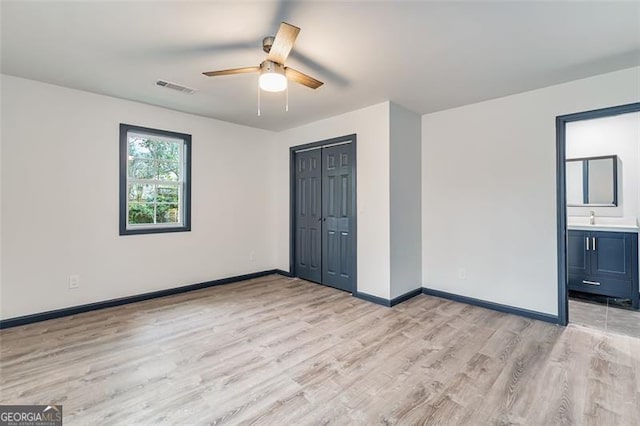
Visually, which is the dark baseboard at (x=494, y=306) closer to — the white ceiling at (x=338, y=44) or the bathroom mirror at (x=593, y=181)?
the bathroom mirror at (x=593, y=181)

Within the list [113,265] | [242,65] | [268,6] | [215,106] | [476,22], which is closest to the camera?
[268,6]

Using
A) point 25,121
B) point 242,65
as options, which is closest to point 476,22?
point 242,65

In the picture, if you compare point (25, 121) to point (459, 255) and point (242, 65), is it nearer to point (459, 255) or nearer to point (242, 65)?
point (242, 65)

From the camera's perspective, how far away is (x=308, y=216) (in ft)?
15.8

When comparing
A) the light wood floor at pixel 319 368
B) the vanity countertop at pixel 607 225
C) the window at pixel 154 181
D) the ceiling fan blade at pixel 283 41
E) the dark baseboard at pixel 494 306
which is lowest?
the light wood floor at pixel 319 368

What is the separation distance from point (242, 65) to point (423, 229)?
3.09 m

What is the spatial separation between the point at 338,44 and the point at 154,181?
119 inches

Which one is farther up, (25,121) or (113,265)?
(25,121)

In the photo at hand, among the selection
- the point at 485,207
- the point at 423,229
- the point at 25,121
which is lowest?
the point at 423,229

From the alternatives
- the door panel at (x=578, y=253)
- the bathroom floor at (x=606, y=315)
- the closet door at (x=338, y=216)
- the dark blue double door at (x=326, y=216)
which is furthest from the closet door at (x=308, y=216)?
the door panel at (x=578, y=253)

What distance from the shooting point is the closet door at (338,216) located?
4.13 meters

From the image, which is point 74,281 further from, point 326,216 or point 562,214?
point 562,214

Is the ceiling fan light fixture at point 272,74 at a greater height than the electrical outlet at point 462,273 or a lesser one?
greater

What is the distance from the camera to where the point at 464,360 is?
94.5 inches
